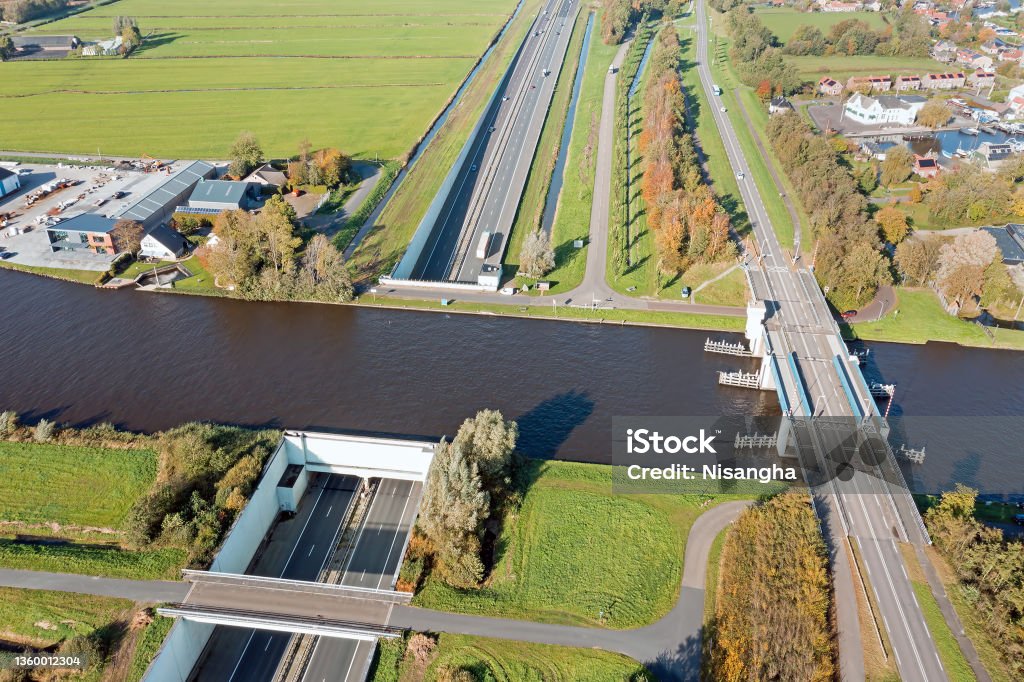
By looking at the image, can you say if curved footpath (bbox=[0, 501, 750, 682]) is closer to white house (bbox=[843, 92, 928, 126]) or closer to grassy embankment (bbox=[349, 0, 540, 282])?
grassy embankment (bbox=[349, 0, 540, 282])

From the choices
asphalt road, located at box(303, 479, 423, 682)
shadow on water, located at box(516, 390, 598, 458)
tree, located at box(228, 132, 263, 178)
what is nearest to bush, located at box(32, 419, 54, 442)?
asphalt road, located at box(303, 479, 423, 682)

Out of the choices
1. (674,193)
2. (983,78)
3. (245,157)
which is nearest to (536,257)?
(674,193)

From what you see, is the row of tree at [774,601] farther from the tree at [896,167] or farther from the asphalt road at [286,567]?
the tree at [896,167]

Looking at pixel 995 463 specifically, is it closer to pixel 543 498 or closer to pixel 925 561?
pixel 925 561

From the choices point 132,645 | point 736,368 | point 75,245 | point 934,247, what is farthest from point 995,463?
point 75,245

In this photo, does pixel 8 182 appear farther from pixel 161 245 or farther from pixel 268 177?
pixel 268 177
